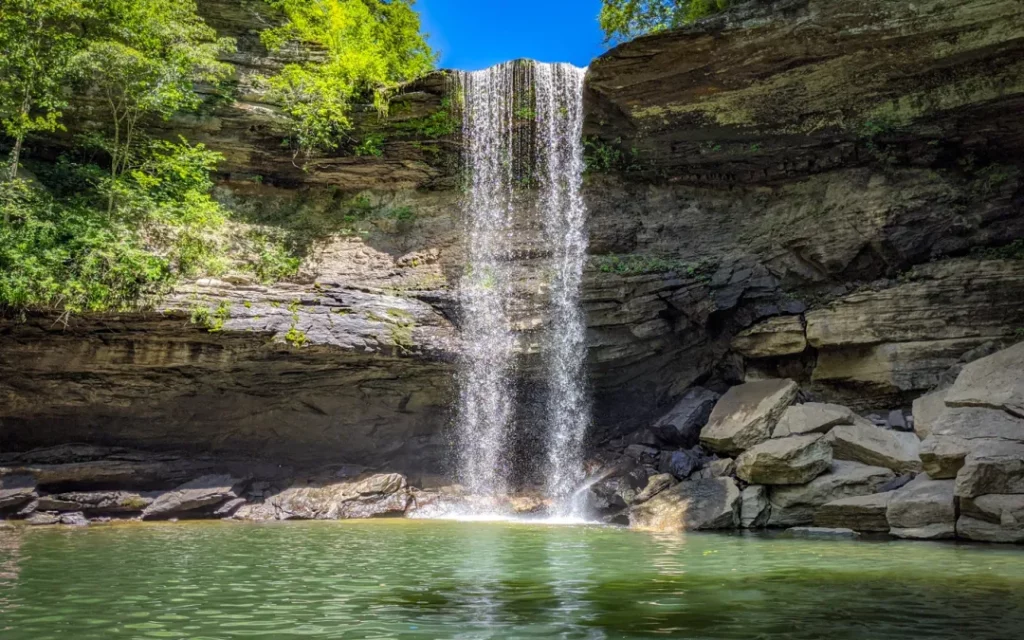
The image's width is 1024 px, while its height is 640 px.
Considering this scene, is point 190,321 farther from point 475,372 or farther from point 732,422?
point 732,422

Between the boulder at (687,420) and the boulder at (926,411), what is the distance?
Result: 4.01m

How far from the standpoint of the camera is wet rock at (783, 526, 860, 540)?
1098 cm

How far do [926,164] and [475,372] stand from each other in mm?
12062

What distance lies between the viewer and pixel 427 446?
18156mm

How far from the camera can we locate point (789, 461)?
12688 mm

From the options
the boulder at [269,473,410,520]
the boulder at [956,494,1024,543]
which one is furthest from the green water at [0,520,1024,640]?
the boulder at [269,473,410,520]

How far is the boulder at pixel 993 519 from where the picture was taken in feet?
31.8

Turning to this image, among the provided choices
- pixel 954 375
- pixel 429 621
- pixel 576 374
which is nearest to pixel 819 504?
pixel 954 375

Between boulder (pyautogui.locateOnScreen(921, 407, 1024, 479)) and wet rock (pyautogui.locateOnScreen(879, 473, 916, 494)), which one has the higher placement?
boulder (pyautogui.locateOnScreen(921, 407, 1024, 479))

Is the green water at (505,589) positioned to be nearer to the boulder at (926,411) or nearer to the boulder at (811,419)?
the boulder at (811,419)

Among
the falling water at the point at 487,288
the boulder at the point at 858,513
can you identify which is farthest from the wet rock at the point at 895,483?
the falling water at the point at 487,288

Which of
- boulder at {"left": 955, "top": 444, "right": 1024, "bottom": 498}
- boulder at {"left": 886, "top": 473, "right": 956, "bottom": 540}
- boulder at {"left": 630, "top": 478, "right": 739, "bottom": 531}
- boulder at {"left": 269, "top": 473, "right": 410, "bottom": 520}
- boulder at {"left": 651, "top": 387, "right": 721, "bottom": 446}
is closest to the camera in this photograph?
boulder at {"left": 955, "top": 444, "right": 1024, "bottom": 498}

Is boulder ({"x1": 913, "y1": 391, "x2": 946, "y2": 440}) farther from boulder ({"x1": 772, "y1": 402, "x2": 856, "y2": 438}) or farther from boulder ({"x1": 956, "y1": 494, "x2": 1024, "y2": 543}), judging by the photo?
boulder ({"x1": 956, "y1": 494, "x2": 1024, "y2": 543})

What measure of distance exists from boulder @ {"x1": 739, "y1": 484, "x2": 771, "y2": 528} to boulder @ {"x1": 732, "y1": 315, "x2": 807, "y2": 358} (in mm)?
4813
